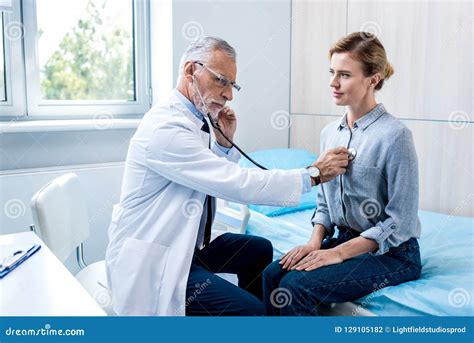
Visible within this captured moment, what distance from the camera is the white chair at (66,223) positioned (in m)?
1.27

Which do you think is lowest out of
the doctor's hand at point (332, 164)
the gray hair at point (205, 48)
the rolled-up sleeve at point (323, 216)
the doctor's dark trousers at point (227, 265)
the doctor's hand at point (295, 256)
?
the doctor's dark trousers at point (227, 265)

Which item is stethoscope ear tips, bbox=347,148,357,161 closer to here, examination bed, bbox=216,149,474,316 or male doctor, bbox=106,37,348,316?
male doctor, bbox=106,37,348,316

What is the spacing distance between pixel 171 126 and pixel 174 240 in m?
0.30

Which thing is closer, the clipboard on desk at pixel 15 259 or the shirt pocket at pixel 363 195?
the clipboard on desk at pixel 15 259

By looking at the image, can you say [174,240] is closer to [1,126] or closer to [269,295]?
[269,295]

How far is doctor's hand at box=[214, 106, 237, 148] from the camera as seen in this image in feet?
4.81

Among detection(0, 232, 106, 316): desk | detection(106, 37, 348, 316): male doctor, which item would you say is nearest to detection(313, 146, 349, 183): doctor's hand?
detection(106, 37, 348, 316): male doctor

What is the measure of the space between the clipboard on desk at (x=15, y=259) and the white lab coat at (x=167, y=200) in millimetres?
241

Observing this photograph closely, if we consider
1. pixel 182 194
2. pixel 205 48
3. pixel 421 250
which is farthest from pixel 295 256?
pixel 205 48

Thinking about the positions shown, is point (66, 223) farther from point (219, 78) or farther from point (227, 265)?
point (219, 78)

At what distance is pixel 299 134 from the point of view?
262cm

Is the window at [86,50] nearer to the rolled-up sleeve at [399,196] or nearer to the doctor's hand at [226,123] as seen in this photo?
the doctor's hand at [226,123]

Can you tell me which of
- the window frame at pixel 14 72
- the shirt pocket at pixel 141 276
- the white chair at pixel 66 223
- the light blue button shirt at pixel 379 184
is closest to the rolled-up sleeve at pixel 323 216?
the light blue button shirt at pixel 379 184
